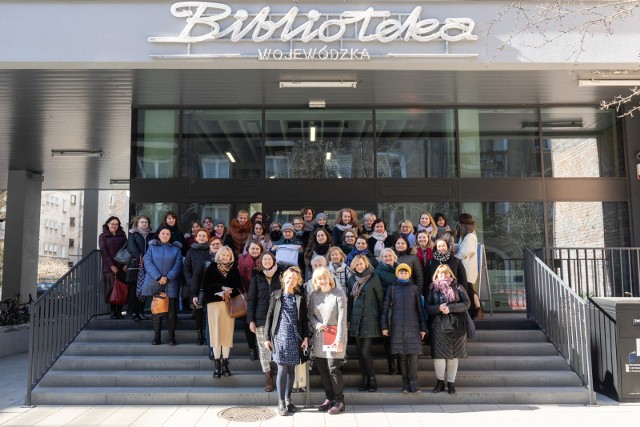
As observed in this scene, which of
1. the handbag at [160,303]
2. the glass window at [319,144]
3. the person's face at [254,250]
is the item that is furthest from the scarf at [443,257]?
the glass window at [319,144]

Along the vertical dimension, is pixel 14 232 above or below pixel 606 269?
above

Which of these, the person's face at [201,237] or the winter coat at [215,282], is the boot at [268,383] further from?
the person's face at [201,237]

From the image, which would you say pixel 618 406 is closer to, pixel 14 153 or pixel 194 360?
pixel 194 360

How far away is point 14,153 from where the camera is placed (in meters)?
14.3

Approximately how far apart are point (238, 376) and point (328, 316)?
167cm

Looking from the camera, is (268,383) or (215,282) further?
(215,282)

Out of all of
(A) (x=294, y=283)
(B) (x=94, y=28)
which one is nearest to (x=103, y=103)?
(B) (x=94, y=28)

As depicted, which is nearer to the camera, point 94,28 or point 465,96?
point 94,28

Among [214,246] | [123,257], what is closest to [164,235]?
[214,246]

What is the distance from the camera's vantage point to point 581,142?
10.6 m

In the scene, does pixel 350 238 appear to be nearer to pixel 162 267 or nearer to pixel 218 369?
pixel 218 369

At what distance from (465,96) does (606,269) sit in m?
4.05

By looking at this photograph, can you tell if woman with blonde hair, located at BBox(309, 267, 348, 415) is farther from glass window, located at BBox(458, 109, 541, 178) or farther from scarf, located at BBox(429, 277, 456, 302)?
glass window, located at BBox(458, 109, 541, 178)

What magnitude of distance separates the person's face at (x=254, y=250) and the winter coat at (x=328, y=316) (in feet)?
4.38
